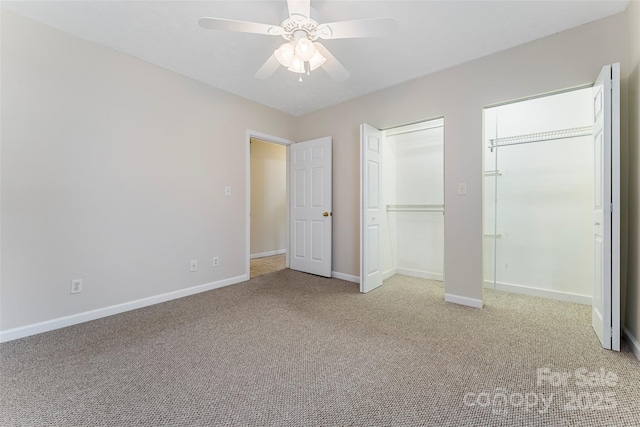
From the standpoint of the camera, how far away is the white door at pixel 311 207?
3908mm

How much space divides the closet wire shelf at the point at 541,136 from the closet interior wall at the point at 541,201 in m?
0.01

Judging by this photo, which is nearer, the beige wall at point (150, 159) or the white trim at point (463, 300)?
the beige wall at point (150, 159)

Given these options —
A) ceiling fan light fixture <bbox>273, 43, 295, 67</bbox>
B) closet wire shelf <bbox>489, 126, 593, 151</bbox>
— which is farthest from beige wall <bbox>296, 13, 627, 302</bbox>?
ceiling fan light fixture <bbox>273, 43, 295, 67</bbox>

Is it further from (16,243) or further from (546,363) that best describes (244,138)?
(546,363)

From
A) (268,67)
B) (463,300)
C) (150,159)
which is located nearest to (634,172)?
(463,300)

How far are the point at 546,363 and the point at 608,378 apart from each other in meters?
0.28

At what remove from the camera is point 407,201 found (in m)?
4.04

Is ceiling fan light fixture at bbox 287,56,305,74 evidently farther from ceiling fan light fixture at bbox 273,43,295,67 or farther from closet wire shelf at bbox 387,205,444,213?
closet wire shelf at bbox 387,205,444,213

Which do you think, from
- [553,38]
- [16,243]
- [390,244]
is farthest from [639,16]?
[16,243]

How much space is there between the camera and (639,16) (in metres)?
1.82

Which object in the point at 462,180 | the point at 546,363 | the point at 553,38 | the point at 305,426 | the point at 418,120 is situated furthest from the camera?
the point at 418,120

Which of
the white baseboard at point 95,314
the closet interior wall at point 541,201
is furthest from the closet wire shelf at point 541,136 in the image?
the white baseboard at point 95,314

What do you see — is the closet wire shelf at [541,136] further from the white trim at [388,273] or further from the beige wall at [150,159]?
the white trim at [388,273]

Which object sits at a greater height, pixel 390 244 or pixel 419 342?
pixel 390 244
